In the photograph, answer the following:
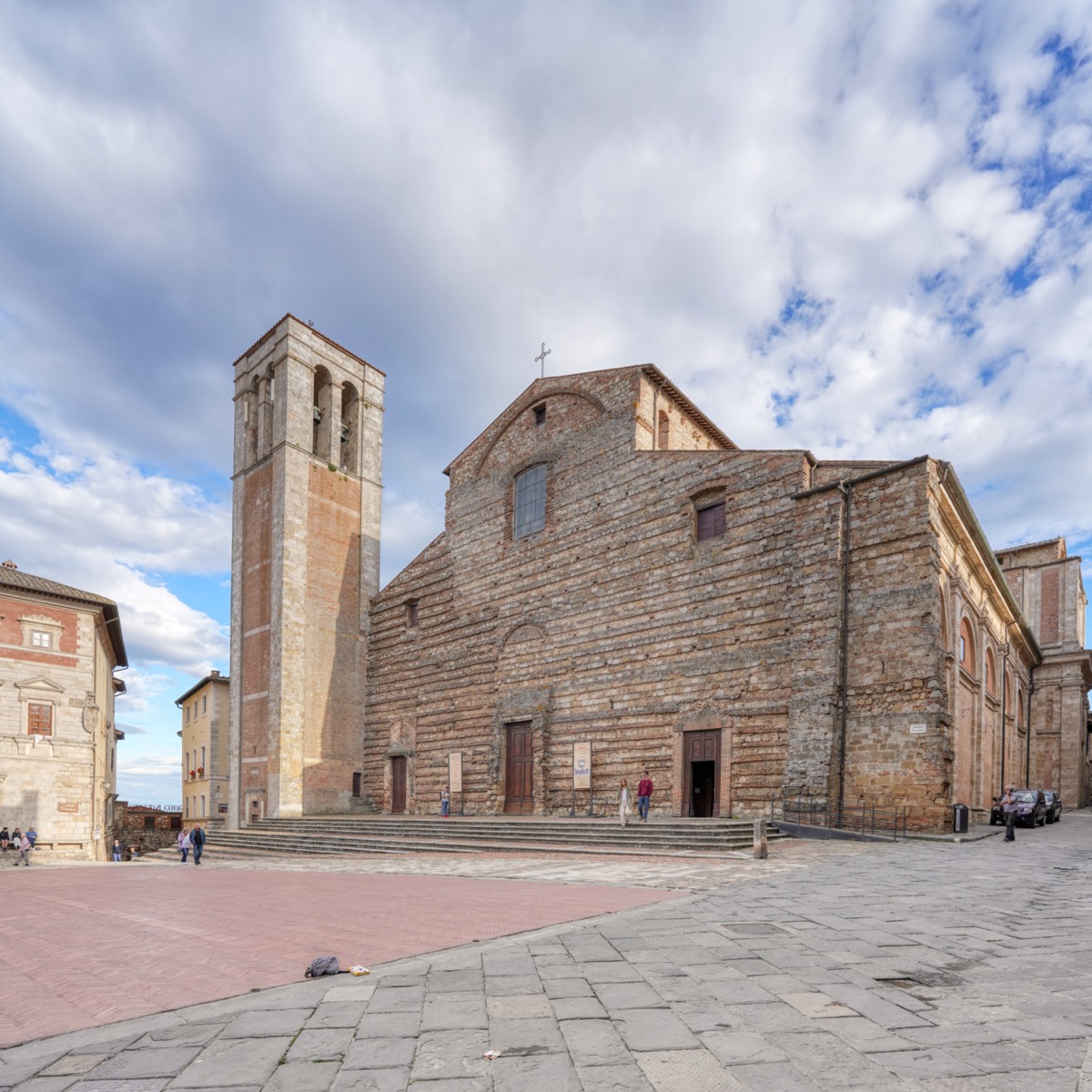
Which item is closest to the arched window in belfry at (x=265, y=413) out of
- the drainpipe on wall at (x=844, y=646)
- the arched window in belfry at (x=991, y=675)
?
the drainpipe on wall at (x=844, y=646)

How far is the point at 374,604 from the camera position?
31.6 m

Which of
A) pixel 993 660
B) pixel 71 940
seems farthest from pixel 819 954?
pixel 993 660

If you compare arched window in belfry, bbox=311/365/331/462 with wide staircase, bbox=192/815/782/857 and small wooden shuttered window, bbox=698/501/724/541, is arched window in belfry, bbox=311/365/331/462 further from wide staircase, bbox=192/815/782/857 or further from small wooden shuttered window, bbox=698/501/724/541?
small wooden shuttered window, bbox=698/501/724/541

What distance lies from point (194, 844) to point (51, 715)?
1052 cm

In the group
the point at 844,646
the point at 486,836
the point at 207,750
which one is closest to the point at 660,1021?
the point at 844,646

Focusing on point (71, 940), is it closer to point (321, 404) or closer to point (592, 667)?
point (592, 667)

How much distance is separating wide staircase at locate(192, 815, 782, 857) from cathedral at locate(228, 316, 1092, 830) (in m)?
2.31

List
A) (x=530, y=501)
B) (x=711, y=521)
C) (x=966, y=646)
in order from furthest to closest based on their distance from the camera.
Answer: (x=530, y=501)
(x=966, y=646)
(x=711, y=521)

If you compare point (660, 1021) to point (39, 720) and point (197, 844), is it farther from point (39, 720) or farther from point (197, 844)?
point (39, 720)

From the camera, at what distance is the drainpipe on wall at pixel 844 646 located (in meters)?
17.0

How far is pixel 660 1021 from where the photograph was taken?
4.39 m

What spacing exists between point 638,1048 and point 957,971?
280 centimetres

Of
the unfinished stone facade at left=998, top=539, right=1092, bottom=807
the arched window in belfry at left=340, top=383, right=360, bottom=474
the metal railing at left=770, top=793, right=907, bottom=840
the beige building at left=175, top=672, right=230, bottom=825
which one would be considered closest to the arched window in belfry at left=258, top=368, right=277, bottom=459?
the arched window in belfry at left=340, top=383, right=360, bottom=474

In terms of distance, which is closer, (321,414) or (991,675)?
(991,675)
